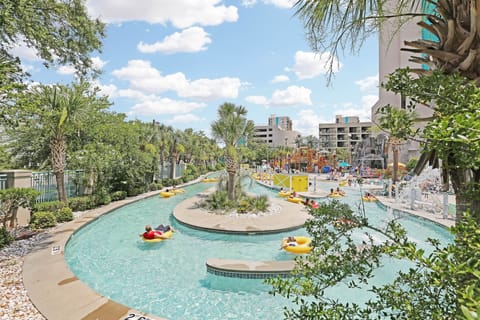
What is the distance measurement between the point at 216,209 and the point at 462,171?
1277 cm

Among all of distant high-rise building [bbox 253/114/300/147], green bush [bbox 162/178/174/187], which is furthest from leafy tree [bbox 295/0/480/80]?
distant high-rise building [bbox 253/114/300/147]

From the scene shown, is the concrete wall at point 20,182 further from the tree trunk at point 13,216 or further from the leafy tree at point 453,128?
the leafy tree at point 453,128

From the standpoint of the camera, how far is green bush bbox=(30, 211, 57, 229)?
9691 mm

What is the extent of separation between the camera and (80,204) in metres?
13.4

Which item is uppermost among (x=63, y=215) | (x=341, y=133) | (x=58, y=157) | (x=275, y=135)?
(x=275, y=135)

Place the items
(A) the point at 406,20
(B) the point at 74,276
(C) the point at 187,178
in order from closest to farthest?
(A) the point at 406,20, (B) the point at 74,276, (C) the point at 187,178

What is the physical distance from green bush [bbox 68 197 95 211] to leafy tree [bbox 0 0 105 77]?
713 centimetres

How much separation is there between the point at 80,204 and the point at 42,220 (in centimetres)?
365

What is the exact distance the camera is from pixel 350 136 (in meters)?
78.9

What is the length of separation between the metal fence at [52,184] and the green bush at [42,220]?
7.61 feet

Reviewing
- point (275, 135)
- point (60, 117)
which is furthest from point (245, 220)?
point (275, 135)

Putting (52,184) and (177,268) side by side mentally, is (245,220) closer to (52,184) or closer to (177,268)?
(177,268)

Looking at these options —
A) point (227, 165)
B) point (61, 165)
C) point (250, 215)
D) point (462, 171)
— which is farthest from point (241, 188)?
point (462, 171)

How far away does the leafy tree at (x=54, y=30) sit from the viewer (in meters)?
6.06
